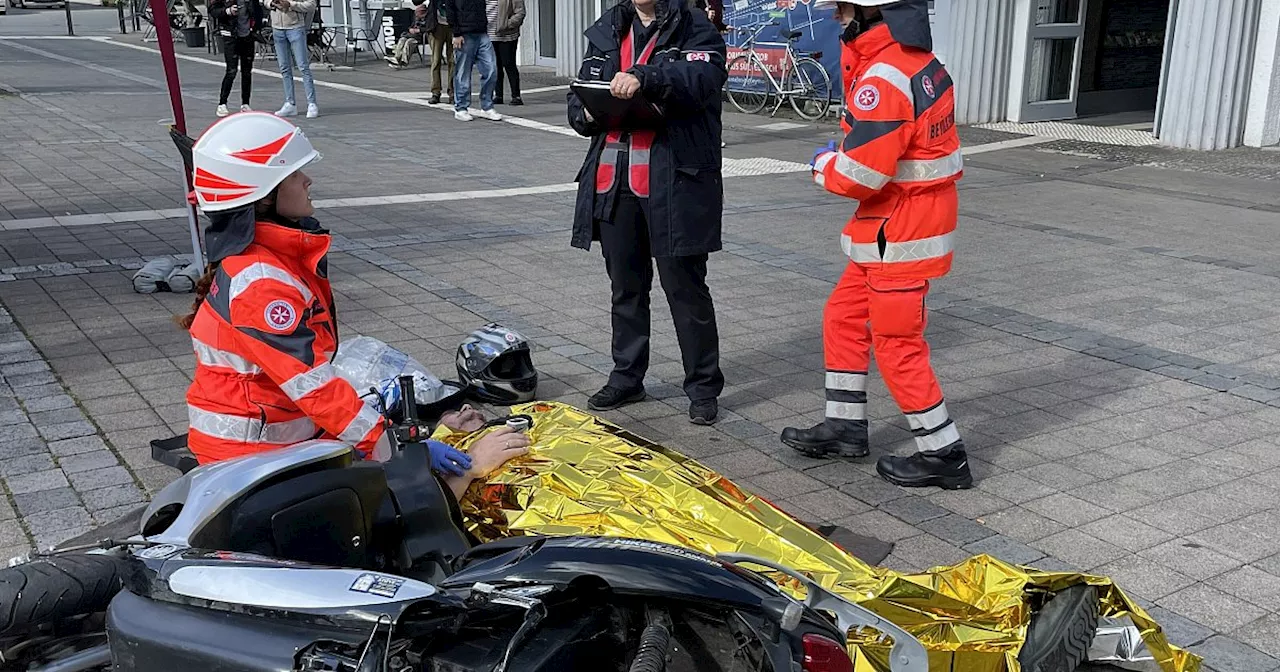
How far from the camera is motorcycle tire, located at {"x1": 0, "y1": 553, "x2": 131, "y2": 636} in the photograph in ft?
7.62

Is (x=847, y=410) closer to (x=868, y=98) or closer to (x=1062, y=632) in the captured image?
(x=868, y=98)

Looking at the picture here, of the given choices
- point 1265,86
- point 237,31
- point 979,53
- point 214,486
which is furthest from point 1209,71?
point 214,486

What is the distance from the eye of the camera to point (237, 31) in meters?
14.3

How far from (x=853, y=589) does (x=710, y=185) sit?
2.56 m

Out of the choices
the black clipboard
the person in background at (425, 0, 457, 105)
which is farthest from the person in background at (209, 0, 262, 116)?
the black clipboard

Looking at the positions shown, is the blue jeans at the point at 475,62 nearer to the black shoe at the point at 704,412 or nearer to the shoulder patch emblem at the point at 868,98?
the black shoe at the point at 704,412

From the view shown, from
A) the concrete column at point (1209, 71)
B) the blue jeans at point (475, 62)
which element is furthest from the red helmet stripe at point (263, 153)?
the blue jeans at point (475, 62)

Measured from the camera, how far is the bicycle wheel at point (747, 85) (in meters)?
16.6

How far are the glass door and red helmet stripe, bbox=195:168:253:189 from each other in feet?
43.5

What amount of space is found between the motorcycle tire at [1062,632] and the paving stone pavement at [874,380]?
70cm

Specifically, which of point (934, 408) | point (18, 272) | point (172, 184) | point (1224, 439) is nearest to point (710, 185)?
point (934, 408)

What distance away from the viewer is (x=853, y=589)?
2.81 metres

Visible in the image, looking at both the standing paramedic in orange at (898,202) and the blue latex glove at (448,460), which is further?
the standing paramedic in orange at (898,202)

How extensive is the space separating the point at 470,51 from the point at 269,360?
13.4m
